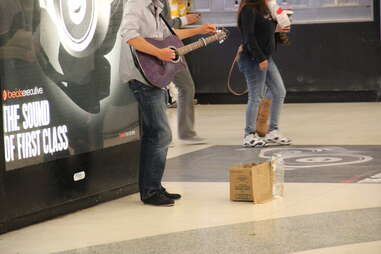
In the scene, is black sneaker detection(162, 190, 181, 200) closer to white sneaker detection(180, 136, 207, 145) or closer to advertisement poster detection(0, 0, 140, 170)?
advertisement poster detection(0, 0, 140, 170)

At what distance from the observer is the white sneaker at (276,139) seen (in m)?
10.8

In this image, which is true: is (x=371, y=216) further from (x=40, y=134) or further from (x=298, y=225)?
(x=40, y=134)

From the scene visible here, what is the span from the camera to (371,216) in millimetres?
6766

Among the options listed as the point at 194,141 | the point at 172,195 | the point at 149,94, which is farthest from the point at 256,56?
the point at 149,94

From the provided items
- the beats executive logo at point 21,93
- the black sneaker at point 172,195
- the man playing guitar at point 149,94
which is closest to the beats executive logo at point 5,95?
the beats executive logo at point 21,93

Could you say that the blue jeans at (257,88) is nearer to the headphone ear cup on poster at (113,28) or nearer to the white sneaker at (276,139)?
the white sneaker at (276,139)

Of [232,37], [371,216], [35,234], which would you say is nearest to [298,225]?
[371,216]

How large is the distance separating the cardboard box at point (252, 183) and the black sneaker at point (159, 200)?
1.58 ft

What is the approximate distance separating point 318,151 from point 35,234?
14.0 ft

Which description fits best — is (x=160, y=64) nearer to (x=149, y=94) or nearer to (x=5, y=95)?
(x=149, y=94)

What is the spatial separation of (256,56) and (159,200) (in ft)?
11.3

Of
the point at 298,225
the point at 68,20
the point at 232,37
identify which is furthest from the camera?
the point at 232,37

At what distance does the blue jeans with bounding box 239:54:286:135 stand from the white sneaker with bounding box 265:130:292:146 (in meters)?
0.07

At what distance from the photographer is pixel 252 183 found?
24.1 feet
